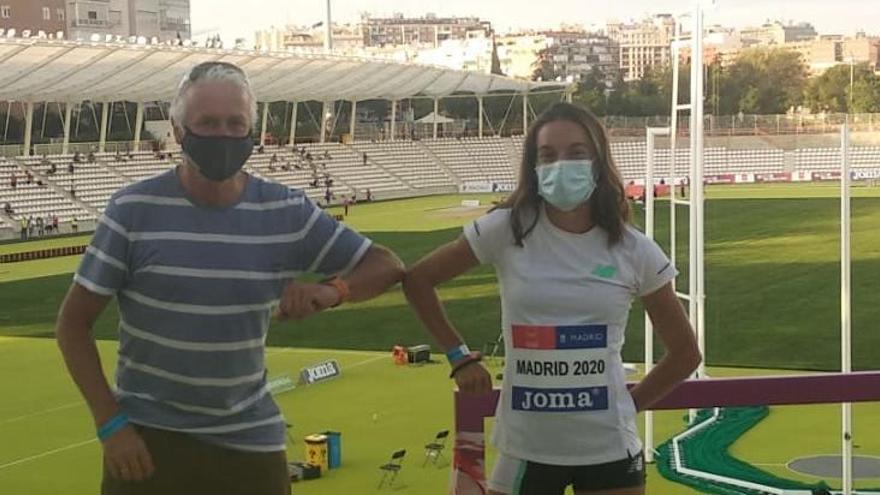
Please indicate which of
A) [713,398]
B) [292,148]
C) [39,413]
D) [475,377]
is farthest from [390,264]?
[292,148]

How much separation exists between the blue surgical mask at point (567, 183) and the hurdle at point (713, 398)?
2.08 ft

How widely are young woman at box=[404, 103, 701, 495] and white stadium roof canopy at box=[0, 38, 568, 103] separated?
34777mm

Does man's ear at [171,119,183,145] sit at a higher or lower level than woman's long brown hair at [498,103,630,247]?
higher

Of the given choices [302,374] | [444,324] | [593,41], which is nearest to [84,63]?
[302,374]

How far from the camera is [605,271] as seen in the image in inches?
156

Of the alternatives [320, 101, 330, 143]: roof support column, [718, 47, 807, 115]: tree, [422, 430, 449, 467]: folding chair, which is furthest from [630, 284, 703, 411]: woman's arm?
[320, 101, 330, 143]: roof support column

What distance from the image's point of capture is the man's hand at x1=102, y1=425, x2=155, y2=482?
3.63 metres

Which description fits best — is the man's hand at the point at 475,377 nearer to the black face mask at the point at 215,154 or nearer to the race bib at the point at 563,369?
the race bib at the point at 563,369

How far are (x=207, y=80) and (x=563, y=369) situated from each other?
1.33m

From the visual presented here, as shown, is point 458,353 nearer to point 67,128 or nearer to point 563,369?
point 563,369

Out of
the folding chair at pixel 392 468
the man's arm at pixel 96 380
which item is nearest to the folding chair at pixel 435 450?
the folding chair at pixel 392 468

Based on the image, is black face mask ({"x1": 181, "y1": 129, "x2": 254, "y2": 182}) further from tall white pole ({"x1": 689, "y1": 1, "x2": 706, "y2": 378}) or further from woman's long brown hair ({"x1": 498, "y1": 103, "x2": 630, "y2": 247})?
tall white pole ({"x1": 689, "y1": 1, "x2": 706, "y2": 378})

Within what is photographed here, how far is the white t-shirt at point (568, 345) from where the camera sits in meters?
3.92

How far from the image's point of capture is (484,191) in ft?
245
